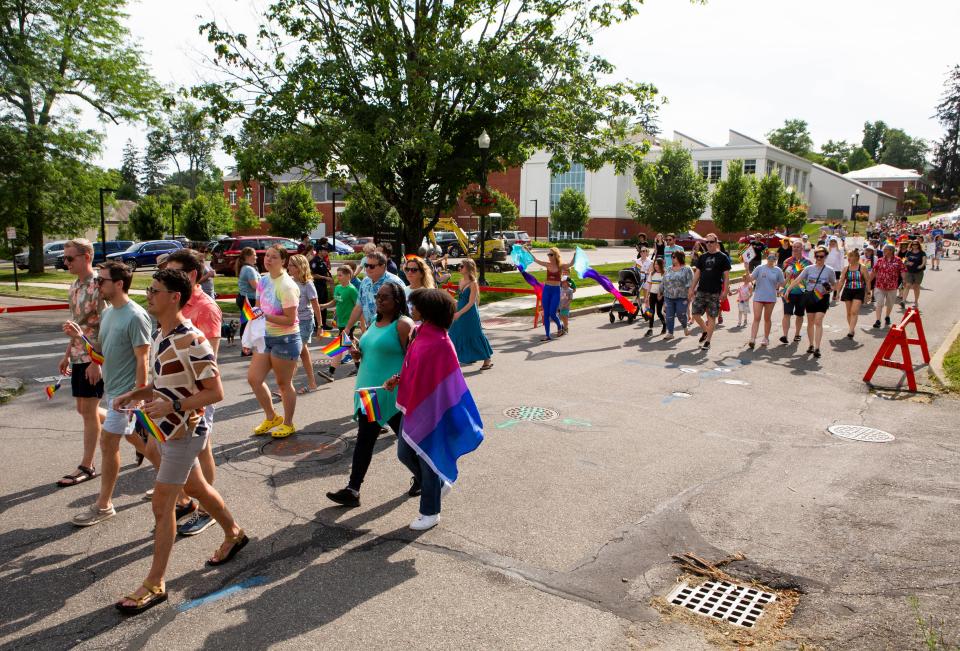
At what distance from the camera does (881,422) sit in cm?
772

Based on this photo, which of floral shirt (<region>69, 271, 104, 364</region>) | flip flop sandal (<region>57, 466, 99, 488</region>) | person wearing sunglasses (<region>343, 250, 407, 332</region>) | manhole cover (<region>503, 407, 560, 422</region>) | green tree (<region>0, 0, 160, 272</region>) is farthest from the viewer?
green tree (<region>0, 0, 160, 272</region>)

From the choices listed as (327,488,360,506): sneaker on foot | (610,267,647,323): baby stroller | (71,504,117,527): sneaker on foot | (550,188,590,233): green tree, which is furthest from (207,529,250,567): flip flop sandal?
(550,188,590,233): green tree

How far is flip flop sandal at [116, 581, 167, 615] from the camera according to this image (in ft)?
12.1

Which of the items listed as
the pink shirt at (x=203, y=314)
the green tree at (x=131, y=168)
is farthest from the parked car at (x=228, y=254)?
Answer: the green tree at (x=131, y=168)

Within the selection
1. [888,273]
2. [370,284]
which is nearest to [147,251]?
[370,284]

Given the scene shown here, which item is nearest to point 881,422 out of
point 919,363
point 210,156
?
point 919,363

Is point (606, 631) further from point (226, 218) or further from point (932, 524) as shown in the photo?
point (226, 218)

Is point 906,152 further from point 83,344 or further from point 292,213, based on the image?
point 83,344

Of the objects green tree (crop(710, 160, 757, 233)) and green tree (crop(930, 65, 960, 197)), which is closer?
green tree (crop(710, 160, 757, 233))

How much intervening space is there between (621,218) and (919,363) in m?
55.7

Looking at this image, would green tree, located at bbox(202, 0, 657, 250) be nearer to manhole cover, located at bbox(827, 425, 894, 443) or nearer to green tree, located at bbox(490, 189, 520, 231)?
manhole cover, located at bbox(827, 425, 894, 443)

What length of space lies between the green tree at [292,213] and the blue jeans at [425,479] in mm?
45689

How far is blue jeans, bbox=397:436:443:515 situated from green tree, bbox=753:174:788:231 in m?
49.3

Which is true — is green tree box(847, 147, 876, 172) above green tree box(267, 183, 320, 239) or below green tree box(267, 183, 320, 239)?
above
